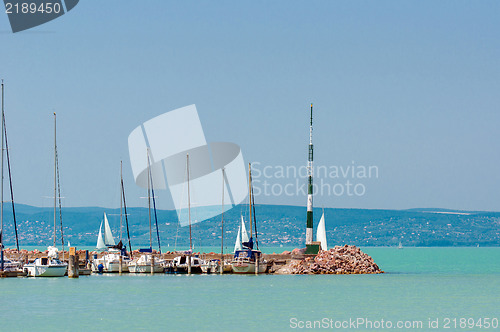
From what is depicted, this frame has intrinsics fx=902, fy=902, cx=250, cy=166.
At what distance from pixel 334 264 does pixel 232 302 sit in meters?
30.4

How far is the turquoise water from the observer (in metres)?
47.6

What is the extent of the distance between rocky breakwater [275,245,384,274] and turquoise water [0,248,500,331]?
4109 millimetres


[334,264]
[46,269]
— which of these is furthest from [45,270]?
[334,264]

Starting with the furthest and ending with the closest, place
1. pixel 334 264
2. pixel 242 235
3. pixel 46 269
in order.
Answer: pixel 242 235
pixel 334 264
pixel 46 269

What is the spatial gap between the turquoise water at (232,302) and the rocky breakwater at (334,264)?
13.5 ft

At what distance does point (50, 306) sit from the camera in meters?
55.3

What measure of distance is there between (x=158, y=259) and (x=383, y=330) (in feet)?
163

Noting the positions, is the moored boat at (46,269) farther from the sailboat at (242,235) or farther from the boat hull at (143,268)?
the sailboat at (242,235)

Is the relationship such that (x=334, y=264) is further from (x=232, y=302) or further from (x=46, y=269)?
(x=232, y=302)

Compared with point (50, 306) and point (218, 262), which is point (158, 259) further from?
point (50, 306)

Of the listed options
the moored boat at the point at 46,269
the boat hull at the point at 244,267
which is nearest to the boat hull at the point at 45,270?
the moored boat at the point at 46,269

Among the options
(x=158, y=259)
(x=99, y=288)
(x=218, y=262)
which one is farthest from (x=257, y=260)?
(x=99, y=288)

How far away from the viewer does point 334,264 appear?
3435 inches

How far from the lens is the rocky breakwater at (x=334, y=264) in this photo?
8700 cm
